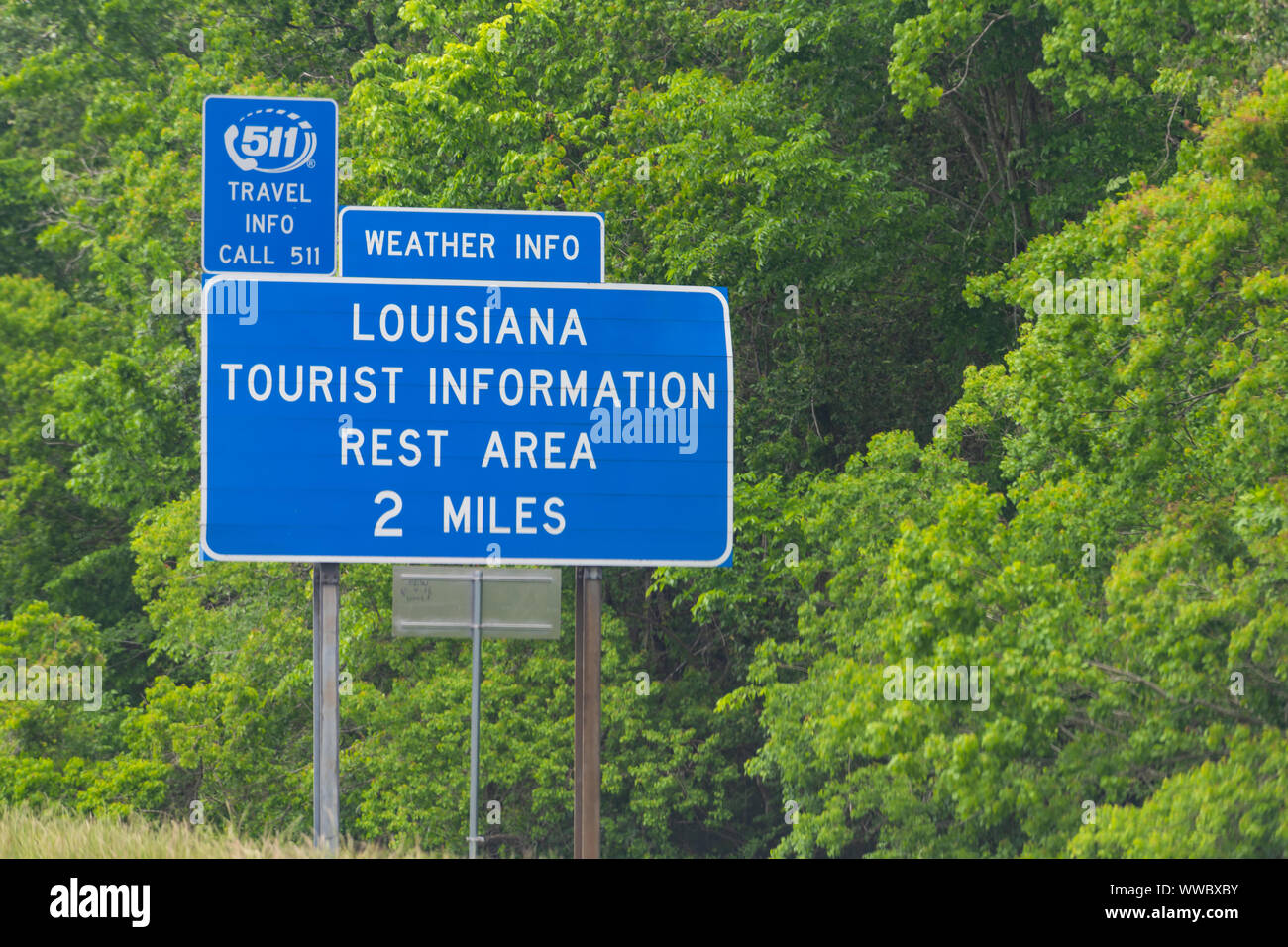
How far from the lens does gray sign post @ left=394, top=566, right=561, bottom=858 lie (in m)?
13.8

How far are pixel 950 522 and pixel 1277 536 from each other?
326cm

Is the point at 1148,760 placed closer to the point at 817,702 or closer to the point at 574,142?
the point at 817,702

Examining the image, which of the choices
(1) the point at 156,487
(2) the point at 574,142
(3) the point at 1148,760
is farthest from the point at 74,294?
(3) the point at 1148,760

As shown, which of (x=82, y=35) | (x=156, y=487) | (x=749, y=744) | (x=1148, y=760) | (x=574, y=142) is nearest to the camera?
(x=1148, y=760)

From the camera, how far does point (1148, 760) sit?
13883 mm

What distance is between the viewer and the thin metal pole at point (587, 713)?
10266mm

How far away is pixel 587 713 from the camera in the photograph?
10.5m

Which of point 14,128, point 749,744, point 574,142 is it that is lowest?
point 749,744

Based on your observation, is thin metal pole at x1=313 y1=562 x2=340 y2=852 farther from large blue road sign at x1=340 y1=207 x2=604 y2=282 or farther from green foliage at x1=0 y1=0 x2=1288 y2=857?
green foliage at x1=0 y1=0 x2=1288 y2=857

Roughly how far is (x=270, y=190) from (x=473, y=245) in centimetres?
223

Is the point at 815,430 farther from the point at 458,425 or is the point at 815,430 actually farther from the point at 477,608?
the point at 458,425

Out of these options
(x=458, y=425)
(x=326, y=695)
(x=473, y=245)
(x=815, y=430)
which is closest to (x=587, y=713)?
(x=326, y=695)

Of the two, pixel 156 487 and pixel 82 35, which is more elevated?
pixel 82 35

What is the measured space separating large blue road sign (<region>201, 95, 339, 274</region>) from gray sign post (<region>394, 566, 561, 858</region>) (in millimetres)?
2740
